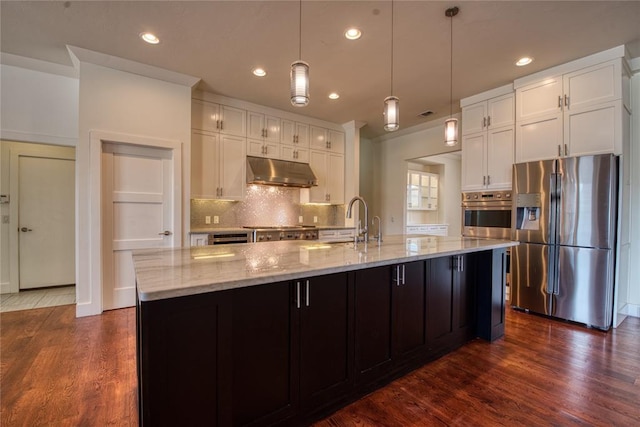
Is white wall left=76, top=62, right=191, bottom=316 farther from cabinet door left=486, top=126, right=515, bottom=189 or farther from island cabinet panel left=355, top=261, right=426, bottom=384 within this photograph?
cabinet door left=486, top=126, right=515, bottom=189

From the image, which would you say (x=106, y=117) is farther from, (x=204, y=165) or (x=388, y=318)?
(x=388, y=318)

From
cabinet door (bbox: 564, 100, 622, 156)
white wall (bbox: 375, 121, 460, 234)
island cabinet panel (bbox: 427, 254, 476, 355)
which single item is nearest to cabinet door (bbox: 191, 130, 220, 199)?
island cabinet panel (bbox: 427, 254, 476, 355)

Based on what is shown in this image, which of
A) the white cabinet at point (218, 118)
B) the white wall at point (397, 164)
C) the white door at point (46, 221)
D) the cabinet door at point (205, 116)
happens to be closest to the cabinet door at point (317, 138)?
the white cabinet at point (218, 118)

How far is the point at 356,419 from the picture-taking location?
1.64m

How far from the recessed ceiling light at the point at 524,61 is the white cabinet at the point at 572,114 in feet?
1.20

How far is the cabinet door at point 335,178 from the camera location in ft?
18.3

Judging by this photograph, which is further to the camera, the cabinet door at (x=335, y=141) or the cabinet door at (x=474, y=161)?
the cabinet door at (x=335, y=141)

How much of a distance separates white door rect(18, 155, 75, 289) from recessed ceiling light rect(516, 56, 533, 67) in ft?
21.0

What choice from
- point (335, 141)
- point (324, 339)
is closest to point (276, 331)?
point (324, 339)

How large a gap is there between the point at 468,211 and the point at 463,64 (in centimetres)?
199

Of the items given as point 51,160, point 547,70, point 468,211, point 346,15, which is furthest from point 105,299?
point 547,70

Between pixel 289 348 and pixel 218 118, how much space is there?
3.83m

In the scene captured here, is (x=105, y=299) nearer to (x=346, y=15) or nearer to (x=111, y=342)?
(x=111, y=342)

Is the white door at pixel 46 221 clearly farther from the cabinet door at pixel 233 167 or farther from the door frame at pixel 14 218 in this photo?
the cabinet door at pixel 233 167
